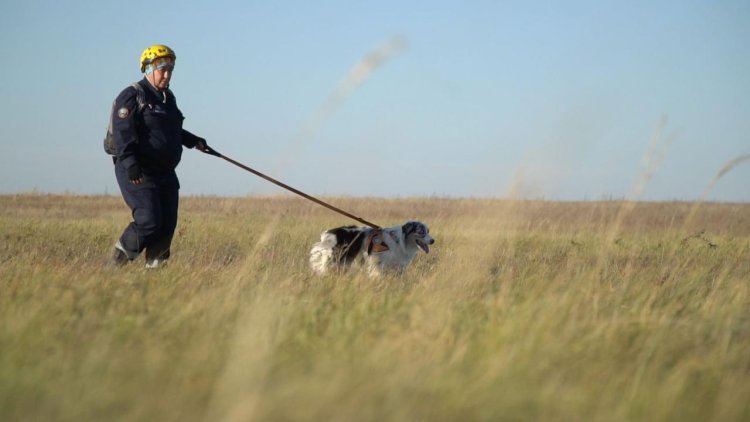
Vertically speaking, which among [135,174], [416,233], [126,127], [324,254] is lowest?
[324,254]

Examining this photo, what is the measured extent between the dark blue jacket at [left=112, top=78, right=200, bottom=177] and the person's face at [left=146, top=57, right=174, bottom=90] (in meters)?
0.05

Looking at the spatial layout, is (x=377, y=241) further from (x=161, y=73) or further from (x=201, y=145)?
(x=161, y=73)

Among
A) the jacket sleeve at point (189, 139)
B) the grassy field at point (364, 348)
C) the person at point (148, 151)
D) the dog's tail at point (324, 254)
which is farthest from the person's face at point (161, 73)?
the dog's tail at point (324, 254)

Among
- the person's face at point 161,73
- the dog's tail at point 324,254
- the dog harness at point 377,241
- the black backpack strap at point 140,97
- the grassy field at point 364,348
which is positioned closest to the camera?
the grassy field at point 364,348

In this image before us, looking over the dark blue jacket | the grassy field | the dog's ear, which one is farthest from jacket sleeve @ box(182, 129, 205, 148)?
the dog's ear

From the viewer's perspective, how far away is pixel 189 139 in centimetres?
845

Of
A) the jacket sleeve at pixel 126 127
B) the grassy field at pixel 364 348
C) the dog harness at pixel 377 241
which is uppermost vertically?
the jacket sleeve at pixel 126 127

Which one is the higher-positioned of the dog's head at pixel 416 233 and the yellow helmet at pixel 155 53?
the yellow helmet at pixel 155 53

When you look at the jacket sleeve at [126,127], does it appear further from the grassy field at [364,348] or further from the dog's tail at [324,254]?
the dog's tail at [324,254]

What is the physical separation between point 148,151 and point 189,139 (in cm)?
67

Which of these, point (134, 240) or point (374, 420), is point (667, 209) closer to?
point (134, 240)

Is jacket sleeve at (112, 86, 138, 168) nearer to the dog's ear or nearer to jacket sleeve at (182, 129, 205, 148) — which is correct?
jacket sleeve at (182, 129, 205, 148)

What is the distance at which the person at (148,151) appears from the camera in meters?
7.70

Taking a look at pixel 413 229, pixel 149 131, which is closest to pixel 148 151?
pixel 149 131
